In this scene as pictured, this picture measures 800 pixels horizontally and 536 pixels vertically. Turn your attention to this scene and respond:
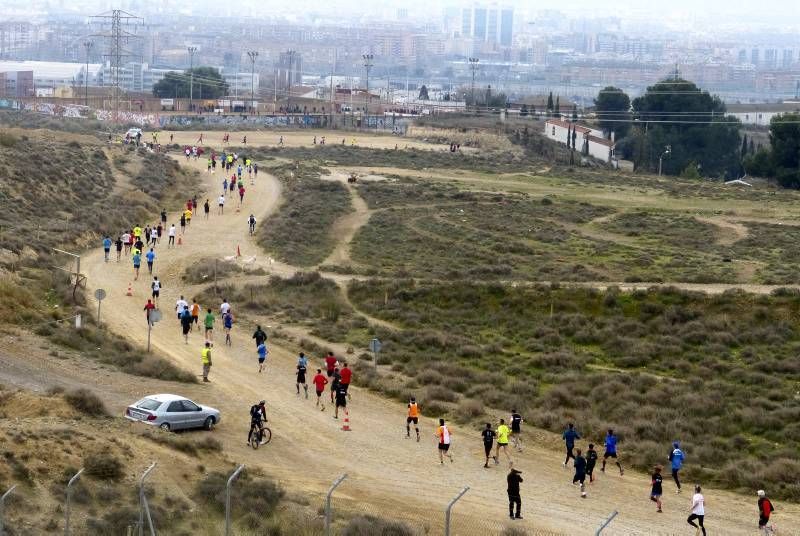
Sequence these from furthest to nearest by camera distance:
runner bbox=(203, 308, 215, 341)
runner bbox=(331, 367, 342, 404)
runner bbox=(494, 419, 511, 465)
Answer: runner bbox=(203, 308, 215, 341)
runner bbox=(331, 367, 342, 404)
runner bbox=(494, 419, 511, 465)

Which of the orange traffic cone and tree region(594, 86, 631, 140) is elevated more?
tree region(594, 86, 631, 140)

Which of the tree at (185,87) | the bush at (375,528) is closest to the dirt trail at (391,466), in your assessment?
the bush at (375,528)

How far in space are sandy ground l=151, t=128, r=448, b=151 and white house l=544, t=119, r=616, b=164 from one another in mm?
11966

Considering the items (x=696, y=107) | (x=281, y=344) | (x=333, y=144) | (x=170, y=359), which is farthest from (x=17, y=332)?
(x=696, y=107)

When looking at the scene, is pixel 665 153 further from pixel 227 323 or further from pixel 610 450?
pixel 610 450

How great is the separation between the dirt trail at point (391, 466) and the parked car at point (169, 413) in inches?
22.0

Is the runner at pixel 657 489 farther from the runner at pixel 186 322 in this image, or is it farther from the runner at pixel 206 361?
the runner at pixel 186 322

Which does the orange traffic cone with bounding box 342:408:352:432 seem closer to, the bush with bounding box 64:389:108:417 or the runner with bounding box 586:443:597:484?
the bush with bounding box 64:389:108:417

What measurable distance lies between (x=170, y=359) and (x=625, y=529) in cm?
1484

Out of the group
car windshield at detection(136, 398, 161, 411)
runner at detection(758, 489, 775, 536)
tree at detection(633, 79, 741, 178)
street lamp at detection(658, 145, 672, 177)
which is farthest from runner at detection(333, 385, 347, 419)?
tree at detection(633, 79, 741, 178)

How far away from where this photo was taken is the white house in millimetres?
123625

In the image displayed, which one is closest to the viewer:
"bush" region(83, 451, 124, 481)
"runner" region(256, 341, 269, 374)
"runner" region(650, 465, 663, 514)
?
"bush" region(83, 451, 124, 481)

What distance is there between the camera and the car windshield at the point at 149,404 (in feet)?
88.3

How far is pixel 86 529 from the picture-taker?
2031 cm
